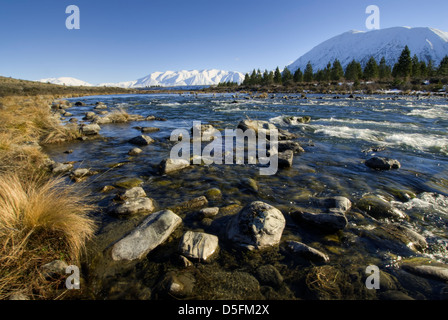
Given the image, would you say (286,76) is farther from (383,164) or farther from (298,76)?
(383,164)

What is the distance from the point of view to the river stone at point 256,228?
313 centimetres

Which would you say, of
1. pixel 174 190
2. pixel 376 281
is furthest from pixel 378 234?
pixel 174 190

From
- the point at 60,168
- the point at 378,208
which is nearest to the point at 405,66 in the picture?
the point at 378,208

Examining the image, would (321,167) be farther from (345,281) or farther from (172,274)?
(172,274)

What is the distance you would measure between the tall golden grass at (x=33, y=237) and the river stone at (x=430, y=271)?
14.9 ft

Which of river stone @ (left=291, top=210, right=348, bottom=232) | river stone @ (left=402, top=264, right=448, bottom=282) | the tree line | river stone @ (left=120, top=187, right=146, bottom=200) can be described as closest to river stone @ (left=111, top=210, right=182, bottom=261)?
river stone @ (left=120, top=187, right=146, bottom=200)

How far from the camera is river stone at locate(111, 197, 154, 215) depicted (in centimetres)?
389

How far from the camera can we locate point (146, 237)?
308cm

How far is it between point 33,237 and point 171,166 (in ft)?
12.6

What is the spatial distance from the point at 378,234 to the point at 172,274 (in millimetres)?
3484

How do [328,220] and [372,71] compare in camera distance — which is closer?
[328,220]

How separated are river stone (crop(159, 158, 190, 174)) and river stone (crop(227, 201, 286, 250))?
3.28 meters

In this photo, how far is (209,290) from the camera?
2.39 m

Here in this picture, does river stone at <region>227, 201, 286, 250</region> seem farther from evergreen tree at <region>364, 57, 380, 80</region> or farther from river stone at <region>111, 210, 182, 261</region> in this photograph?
evergreen tree at <region>364, 57, 380, 80</region>
